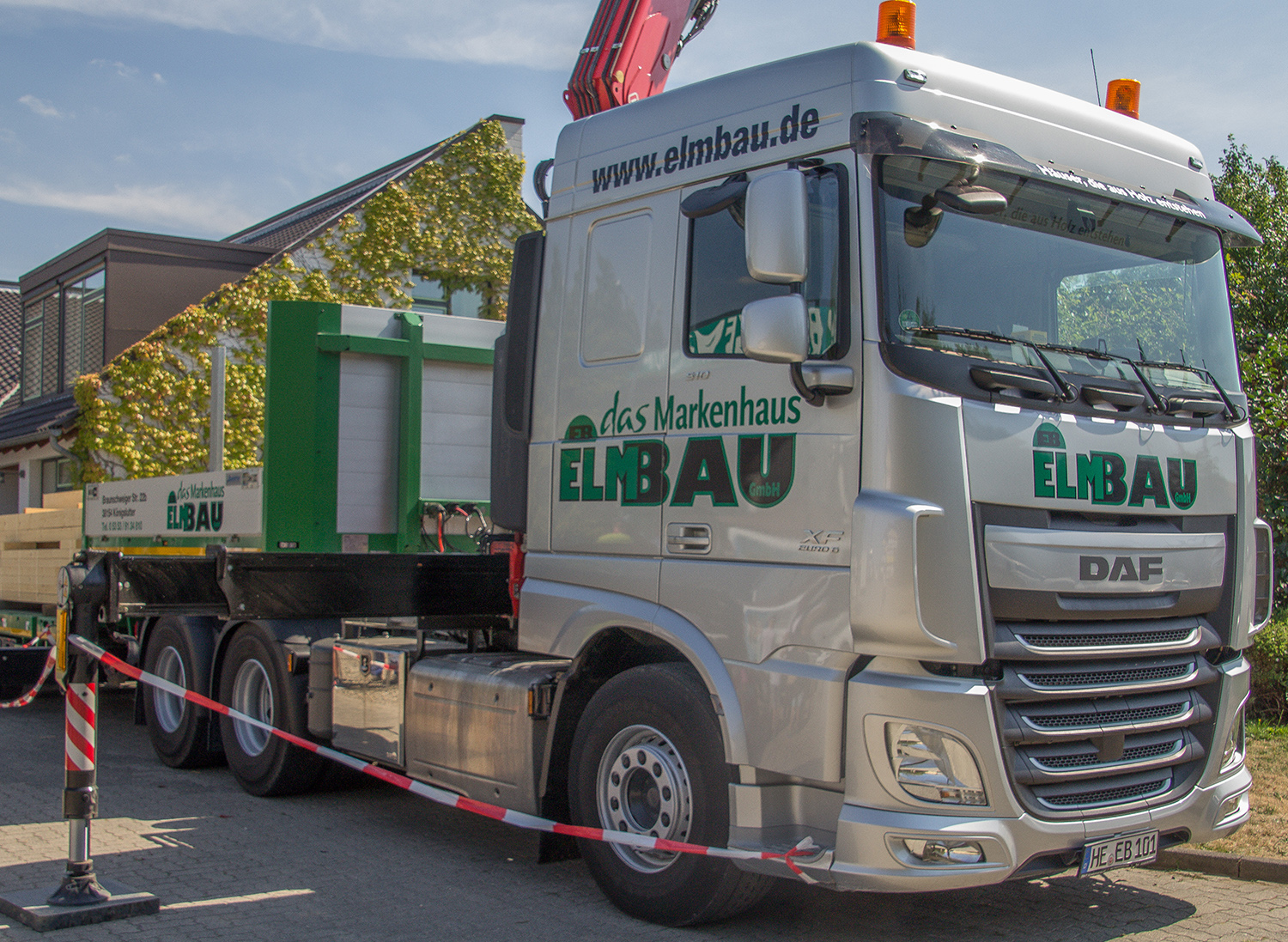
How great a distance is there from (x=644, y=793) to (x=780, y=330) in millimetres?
1979

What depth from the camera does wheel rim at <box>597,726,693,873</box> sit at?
16.2 feet

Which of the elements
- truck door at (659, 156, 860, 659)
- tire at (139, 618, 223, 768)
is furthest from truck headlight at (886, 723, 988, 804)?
tire at (139, 618, 223, 768)

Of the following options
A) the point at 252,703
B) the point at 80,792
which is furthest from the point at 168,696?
the point at 80,792

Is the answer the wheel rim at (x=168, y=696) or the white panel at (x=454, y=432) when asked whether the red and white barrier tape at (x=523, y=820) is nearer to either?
the wheel rim at (x=168, y=696)

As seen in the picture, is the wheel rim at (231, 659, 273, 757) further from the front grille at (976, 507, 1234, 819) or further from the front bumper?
the front grille at (976, 507, 1234, 819)

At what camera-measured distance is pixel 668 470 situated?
205 inches

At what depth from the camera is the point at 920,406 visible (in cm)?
433

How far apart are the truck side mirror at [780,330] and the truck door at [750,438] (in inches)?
5.2

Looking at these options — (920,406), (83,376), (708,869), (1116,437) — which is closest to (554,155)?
(920,406)

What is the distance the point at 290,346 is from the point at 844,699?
14.5 feet

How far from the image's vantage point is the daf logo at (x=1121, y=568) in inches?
177

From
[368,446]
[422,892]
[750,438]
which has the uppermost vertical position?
[368,446]

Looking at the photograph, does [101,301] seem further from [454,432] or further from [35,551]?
[454,432]

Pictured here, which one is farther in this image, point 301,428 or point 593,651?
point 301,428
